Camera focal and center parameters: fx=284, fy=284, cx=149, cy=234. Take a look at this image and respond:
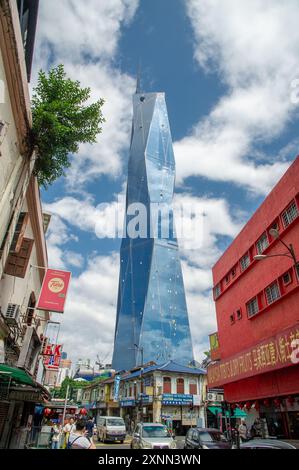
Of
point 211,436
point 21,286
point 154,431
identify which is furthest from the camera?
point 154,431

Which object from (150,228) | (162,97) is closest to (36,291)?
(150,228)

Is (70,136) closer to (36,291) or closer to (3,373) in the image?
(3,373)

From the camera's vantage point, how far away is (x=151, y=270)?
83562mm

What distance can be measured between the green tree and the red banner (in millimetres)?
4607

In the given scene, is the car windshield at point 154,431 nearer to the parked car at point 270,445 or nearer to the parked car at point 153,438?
the parked car at point 153,438

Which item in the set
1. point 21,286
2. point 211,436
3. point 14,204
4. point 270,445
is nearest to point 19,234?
point 14,204

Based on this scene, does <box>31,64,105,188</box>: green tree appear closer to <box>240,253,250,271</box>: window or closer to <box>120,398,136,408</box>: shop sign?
<box>240,253,250,271</box>: window

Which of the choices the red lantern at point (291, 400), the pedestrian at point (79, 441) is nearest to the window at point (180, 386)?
the red lantern at point (291, 400)

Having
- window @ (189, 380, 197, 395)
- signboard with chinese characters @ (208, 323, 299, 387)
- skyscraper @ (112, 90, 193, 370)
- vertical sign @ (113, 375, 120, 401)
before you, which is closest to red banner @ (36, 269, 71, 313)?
signboard with chinese characters @ (208, 323, 299, 387)

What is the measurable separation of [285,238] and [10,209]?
13.5 metres

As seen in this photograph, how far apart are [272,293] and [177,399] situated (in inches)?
1101

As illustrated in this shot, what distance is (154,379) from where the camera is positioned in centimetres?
3831

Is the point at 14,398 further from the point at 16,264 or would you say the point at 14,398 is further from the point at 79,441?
the point at 79,441

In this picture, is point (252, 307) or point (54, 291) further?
point (252, 307)
